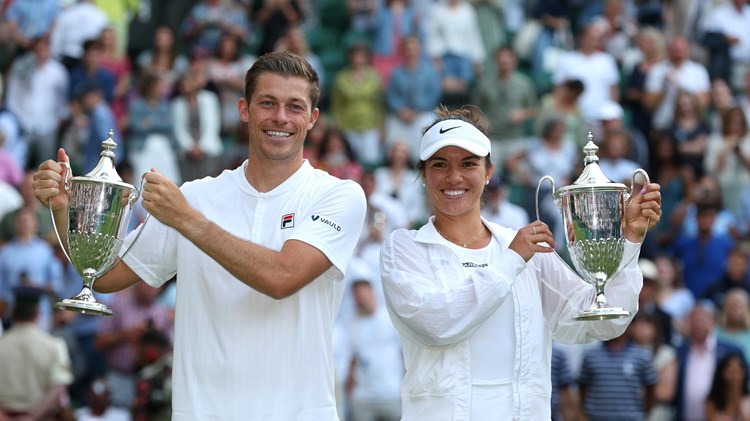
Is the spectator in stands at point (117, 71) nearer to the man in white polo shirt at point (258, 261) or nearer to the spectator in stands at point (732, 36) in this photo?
the spectator in stands at point (732, 36)

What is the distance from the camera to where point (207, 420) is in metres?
5.38

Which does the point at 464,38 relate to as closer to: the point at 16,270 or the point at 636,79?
the point at 636,79

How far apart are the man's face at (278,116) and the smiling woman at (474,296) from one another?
0.53 meters

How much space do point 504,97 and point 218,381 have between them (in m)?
11.5

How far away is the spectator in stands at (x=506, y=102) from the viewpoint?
54.0 ft

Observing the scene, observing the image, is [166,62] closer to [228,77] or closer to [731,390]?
[228,77]

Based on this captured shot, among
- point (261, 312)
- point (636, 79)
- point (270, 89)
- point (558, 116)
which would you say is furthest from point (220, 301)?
point (636, 79)

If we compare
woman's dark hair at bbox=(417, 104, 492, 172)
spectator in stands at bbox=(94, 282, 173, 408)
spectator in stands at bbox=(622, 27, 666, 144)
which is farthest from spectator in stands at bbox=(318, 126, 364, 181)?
woman's dark hair at bbox=(417, 104, 492, 172)

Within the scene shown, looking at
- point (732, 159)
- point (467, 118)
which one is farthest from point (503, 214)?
point (467, 118)

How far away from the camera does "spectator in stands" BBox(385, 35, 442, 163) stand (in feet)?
54.0

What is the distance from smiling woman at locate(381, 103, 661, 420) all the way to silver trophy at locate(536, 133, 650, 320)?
0.07 meters

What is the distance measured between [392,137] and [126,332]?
18.0ft

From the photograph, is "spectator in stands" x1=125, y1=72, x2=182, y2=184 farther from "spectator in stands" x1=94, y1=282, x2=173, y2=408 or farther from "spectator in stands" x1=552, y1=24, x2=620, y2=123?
"spectator in stands" x1=552, y1=24, x2=620, y2=123

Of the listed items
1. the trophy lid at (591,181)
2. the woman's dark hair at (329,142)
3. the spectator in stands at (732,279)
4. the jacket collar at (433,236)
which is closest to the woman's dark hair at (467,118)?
the jacket collar at (433,236)
